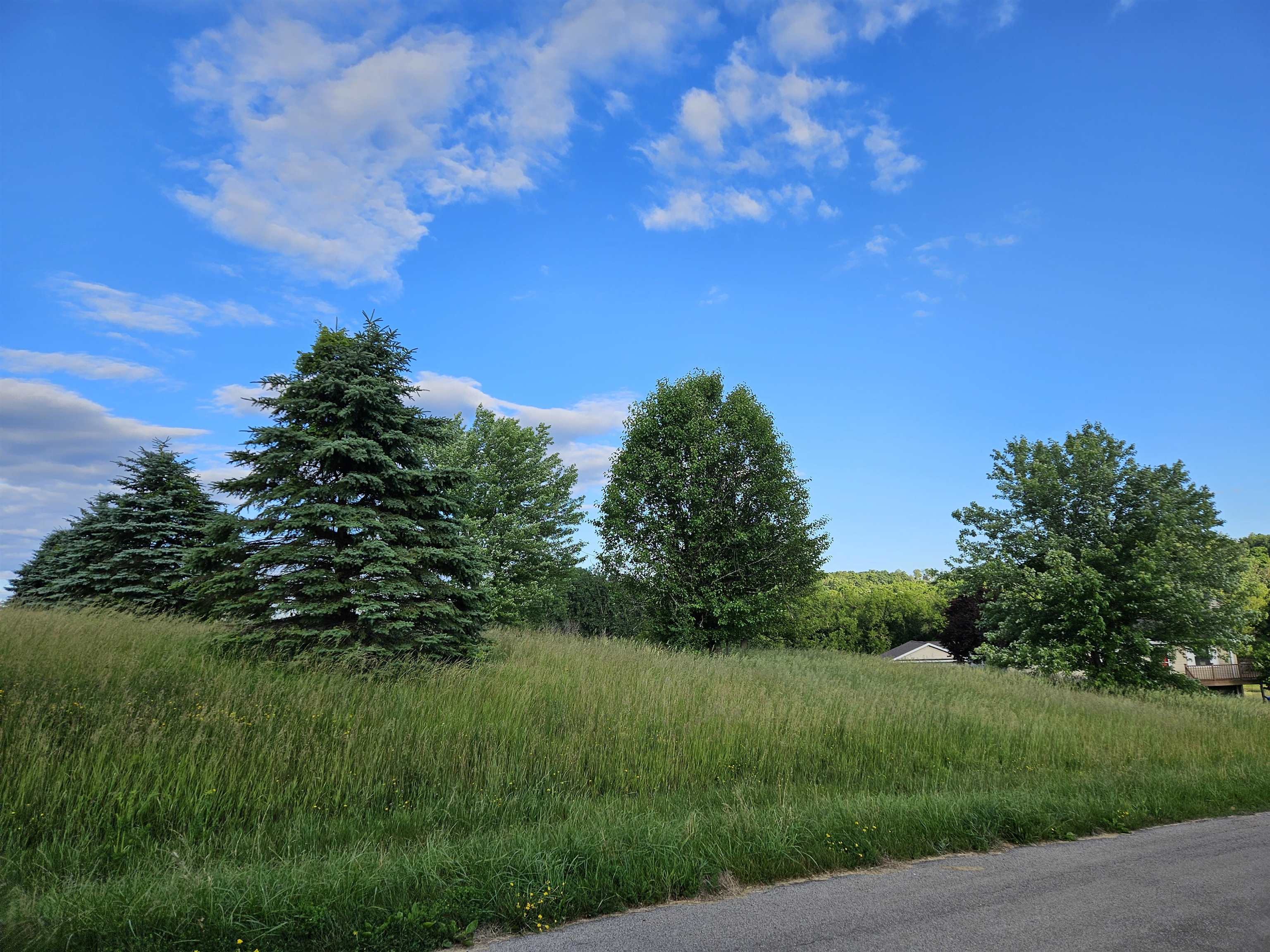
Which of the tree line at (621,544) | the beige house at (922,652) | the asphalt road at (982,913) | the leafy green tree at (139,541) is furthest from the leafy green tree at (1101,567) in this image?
the beige house at (922,652)

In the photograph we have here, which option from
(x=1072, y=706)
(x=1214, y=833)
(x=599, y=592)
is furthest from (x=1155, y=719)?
(x=599, y=592)

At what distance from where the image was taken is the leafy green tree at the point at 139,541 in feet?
63.8

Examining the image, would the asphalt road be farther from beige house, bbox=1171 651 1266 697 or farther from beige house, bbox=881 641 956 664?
beige house, bbox=881 641 956 664

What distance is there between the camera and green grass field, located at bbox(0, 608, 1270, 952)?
418 centimetres

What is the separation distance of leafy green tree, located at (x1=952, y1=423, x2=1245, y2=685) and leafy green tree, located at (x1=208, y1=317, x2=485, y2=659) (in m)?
20.3

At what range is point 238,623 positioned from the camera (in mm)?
11148

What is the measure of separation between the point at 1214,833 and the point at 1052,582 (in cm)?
1686

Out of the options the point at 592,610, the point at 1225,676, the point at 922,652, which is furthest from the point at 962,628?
the point at 592,610

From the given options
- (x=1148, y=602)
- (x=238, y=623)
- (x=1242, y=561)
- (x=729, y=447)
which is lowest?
(x=238, y=623)

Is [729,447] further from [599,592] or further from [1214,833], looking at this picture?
[599,592]

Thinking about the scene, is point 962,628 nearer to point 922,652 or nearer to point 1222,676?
point 922,652

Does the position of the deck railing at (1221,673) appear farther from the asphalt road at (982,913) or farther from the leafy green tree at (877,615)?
the asphalt road at (982,913)

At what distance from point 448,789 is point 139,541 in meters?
19.0

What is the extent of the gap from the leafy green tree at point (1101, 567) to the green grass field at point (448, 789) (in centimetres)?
1000
